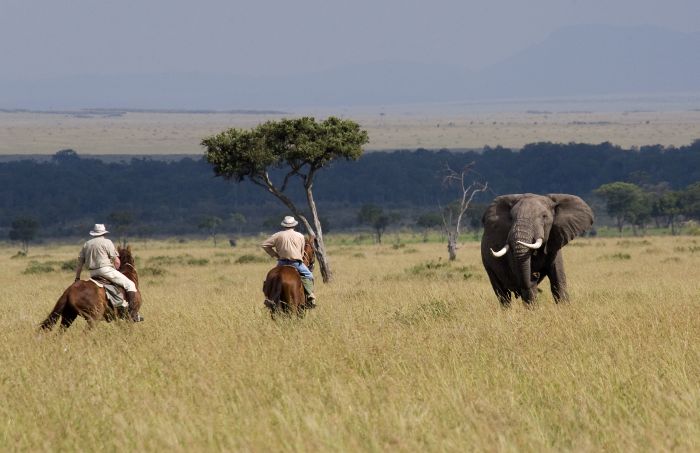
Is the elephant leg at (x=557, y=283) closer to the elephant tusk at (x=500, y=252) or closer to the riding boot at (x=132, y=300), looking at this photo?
the elephant tusk at (x=500, y=252)

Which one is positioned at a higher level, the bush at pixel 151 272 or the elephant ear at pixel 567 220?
the elephant ear at pixel 567 220

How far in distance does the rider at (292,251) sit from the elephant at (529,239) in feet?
8.74

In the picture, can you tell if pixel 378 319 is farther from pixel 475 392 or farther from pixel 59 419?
pixel 59 419

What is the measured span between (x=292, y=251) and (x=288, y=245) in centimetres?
9

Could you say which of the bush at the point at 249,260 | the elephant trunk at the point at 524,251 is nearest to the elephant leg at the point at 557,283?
the elephant trunk at the point at 524,251

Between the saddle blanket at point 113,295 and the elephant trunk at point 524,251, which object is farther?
the elephant trunk at point 524,251

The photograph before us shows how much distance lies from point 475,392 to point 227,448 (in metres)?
2.43

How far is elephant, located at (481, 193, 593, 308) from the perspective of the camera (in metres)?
15.3

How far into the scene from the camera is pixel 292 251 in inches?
558

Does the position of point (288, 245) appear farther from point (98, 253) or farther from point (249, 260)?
point (249, 260)

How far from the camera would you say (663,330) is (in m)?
11.6

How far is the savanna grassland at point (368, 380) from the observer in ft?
23.0

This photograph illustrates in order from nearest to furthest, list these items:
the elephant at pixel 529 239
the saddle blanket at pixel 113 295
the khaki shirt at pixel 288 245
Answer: the saddle blanket at pixel 113 295, the khaki shirt at pixel 288 245, the elephant at pixel 529 239

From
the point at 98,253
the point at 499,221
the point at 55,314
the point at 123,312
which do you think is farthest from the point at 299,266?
the point at 499,221
